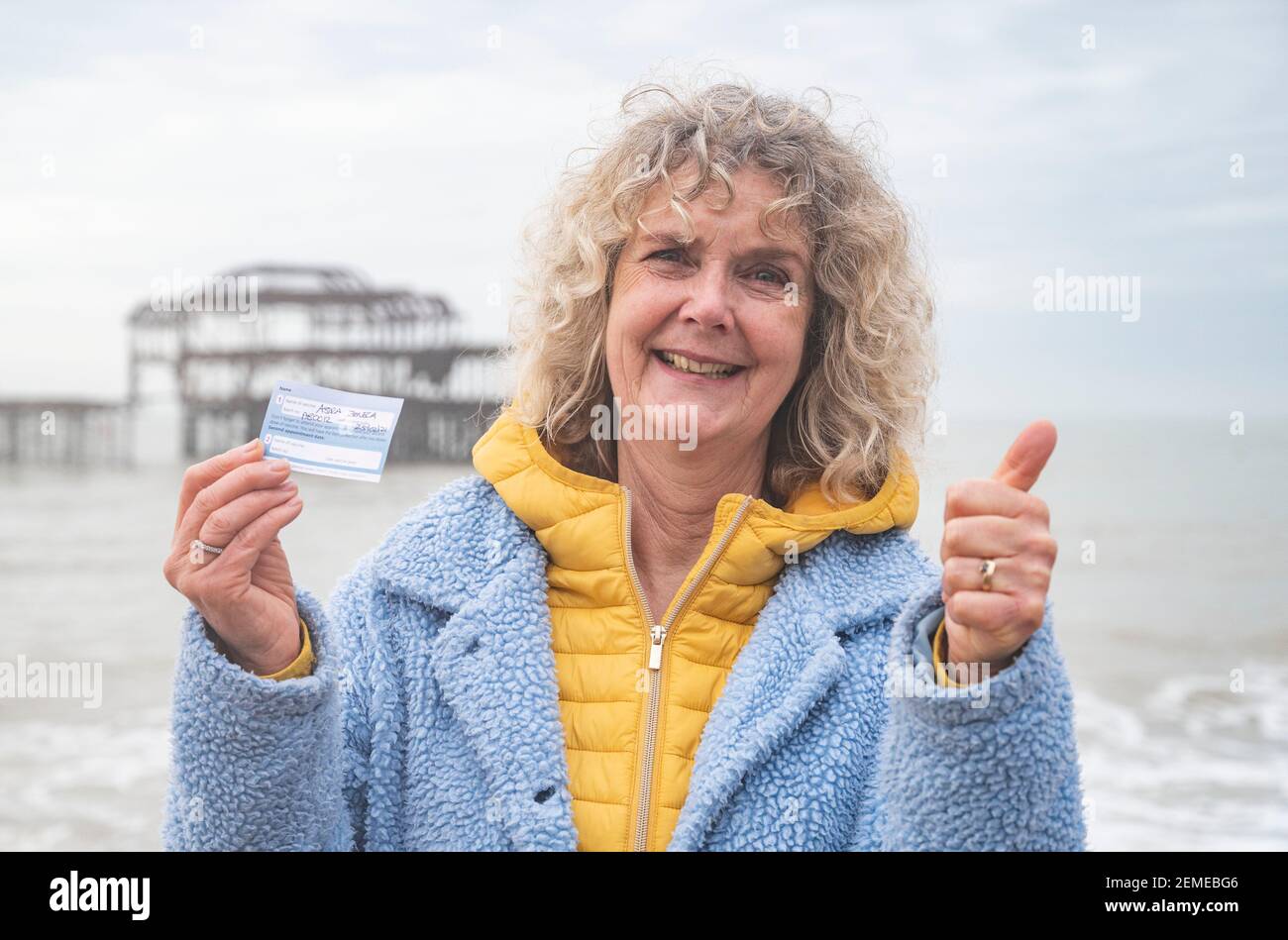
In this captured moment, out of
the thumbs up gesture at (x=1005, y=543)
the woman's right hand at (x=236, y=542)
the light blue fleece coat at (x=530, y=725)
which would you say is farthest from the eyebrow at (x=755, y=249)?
the woman's right hand at (x=236, y=542)

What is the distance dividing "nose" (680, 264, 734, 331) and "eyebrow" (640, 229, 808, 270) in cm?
6

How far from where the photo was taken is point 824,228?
7.18ft

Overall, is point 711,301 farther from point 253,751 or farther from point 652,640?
point 253,751

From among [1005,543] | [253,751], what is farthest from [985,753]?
[253,751]

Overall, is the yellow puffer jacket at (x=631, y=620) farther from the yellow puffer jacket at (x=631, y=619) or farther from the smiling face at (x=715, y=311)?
the smiling face at (x=715, y=311)

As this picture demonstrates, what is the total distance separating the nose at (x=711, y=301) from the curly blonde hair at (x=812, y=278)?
11 cm

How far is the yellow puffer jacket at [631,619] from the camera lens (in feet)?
6.85

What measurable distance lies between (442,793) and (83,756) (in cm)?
1135

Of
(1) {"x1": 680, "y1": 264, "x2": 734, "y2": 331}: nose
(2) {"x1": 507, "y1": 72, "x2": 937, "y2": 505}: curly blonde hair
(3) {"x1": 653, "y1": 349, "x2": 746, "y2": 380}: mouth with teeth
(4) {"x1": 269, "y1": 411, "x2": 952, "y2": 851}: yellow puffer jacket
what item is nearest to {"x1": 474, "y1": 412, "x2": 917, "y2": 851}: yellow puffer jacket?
(4) {"x1": 269, "y1": 411, "x2": 952, "y2": 851}: yellow puffer jacket

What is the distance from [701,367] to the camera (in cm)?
217

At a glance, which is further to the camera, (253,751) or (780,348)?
(780,348)

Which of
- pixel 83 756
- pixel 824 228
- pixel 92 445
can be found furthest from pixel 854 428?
pixel 92 445

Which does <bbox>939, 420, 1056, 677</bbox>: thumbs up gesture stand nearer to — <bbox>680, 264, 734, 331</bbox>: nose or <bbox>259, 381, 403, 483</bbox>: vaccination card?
<bbox>680, 264, 734, 331</bbox>: nose

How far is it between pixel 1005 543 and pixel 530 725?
0.91m
